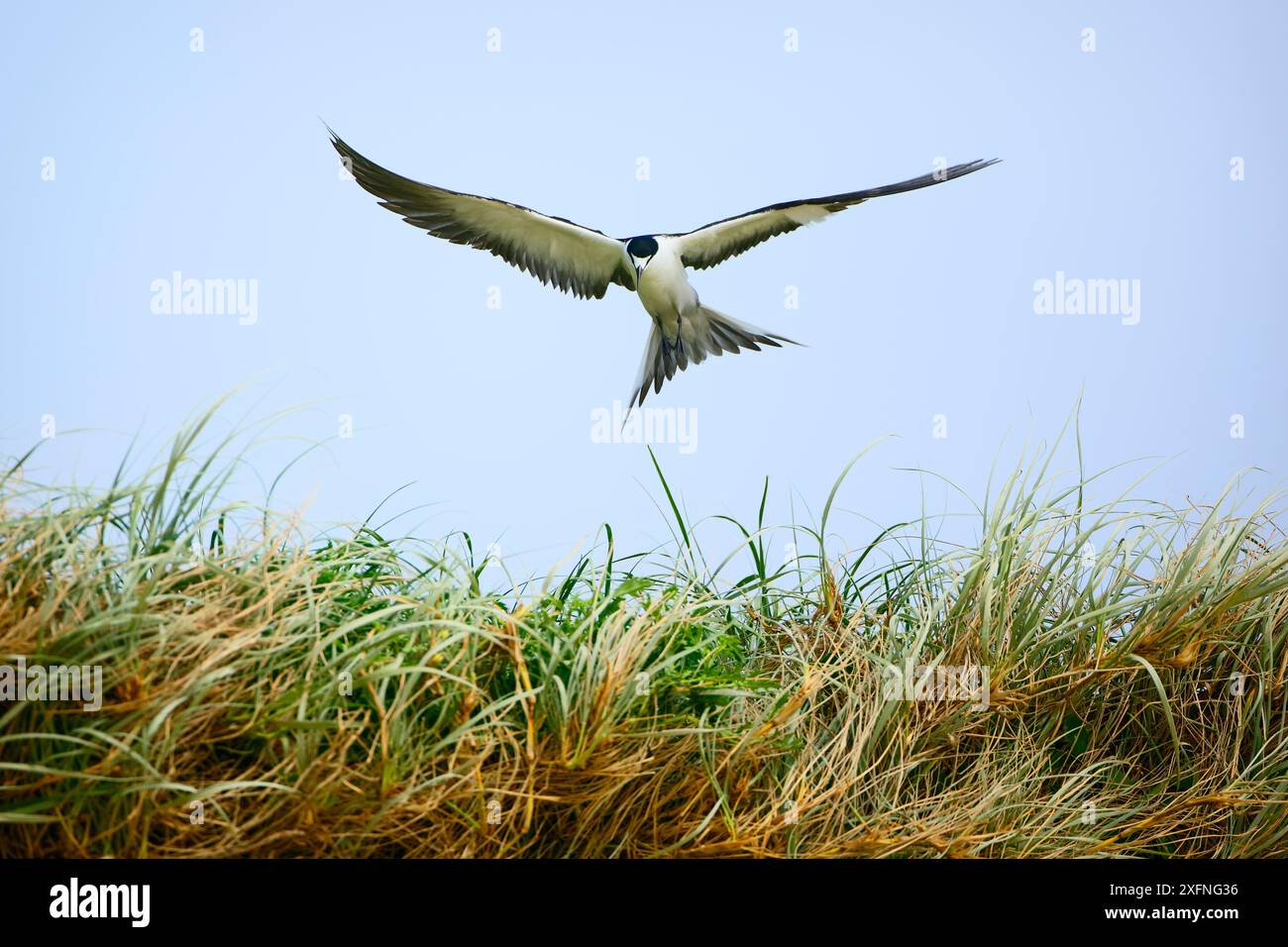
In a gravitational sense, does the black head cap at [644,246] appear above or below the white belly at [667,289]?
above

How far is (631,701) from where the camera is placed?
2430mm

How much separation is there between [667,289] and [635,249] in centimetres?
22

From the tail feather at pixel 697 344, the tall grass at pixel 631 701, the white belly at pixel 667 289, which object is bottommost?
the tall grass at pixel 631 701

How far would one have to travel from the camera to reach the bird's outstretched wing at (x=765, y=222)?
11.8 feet

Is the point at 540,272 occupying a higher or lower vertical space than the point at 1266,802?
higher

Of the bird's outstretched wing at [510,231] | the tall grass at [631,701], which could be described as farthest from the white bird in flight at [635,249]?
the tall grass at [631,701]

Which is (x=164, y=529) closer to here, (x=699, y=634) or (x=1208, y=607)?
(x=699, y=634)

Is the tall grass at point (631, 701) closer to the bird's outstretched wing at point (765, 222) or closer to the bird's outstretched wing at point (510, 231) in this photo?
the bird's outstretched wing at point (765, 222)

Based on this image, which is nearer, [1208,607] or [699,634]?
[699,634]

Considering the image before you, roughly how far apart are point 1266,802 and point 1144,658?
19.3 inches

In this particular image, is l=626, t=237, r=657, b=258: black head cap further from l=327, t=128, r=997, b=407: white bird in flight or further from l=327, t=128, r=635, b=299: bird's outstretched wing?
l=327, t=128, r=635, b=299: bird's outstretched wing

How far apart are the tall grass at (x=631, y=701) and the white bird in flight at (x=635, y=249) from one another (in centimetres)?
153
